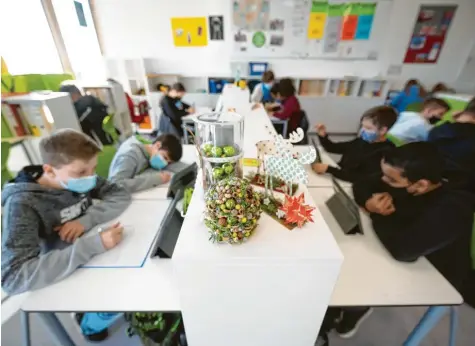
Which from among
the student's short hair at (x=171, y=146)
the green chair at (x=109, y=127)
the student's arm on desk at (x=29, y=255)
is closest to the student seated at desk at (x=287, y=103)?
the student's short hair at (x=171, y=146)

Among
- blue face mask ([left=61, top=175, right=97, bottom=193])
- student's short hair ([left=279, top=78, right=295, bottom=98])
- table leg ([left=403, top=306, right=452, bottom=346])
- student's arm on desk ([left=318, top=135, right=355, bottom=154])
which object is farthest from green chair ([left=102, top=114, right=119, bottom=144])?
table leg ([left=403, top=306, right=452, bottom=346])

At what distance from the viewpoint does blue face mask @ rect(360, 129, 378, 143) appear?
5.17 ft

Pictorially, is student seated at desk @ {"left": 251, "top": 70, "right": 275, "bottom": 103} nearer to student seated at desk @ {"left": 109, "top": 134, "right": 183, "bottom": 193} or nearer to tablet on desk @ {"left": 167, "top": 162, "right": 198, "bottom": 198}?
student seated at desk @ {"left": 109, "top": 134, "right": 183, "bottom": 193}

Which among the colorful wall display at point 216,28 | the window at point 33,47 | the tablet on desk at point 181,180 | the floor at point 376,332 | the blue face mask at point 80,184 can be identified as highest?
the colorful wall display at point 216,28

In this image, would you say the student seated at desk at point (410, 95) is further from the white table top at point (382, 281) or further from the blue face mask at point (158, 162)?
the blue face mask at point (158, 162)

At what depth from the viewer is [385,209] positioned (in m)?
0.99

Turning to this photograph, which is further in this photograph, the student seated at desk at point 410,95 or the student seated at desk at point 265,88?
the student seated at desk at point 410,95

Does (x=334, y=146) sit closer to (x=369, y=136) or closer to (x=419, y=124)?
(x=369, y=136)

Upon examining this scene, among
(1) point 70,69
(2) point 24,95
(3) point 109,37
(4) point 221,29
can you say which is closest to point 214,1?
(4) point 221,29

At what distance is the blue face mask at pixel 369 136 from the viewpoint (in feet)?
5.17

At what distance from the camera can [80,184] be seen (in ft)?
3.32

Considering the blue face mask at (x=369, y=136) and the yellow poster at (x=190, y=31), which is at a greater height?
the yellow poster at (x=190, y=31)

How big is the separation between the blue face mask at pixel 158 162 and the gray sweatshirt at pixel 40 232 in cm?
45

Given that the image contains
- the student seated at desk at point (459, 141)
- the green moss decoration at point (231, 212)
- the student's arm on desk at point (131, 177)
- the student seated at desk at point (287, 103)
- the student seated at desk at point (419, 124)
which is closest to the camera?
the green moss decoration at point (231, 212)
